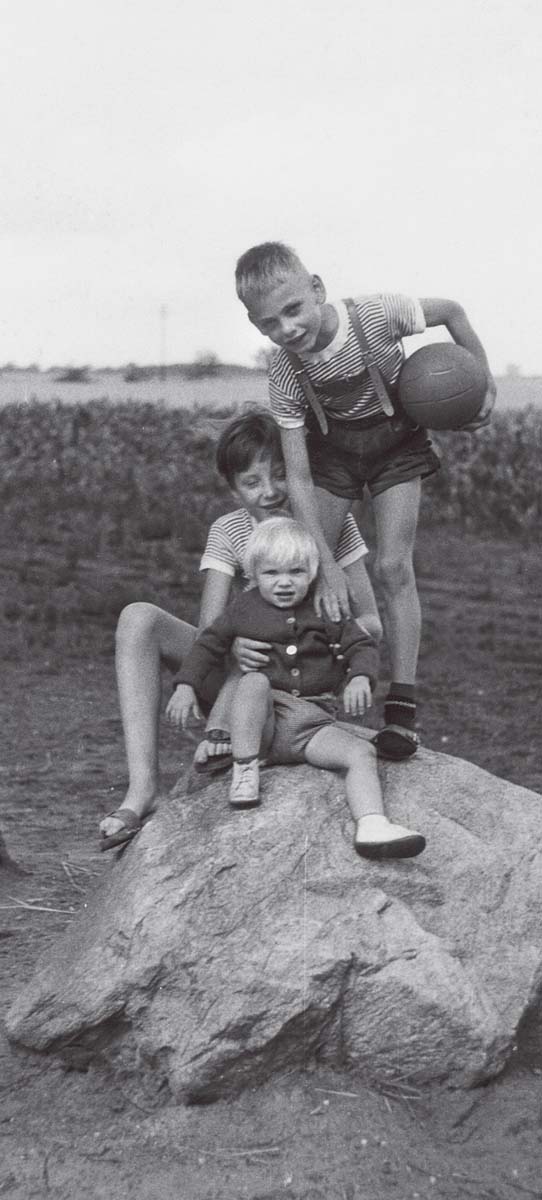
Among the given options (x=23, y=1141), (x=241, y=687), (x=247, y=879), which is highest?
(x=241, y=687)

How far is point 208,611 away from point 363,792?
89 centimetres

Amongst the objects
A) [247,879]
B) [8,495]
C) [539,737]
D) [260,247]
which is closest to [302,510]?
[260,247]

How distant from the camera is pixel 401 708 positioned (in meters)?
4.71

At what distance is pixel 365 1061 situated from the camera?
4.14m

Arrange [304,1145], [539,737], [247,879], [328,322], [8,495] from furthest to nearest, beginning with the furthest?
[8,495], [539,737], [328,322], [247,879], [304,1145]

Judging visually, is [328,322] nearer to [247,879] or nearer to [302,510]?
[302,510]

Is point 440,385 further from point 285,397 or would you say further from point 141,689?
point 141,689

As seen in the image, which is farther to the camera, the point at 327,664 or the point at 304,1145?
the point at 327,664

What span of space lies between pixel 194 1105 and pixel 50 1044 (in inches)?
20.3

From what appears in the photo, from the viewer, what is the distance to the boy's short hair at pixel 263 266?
4312 millimetres

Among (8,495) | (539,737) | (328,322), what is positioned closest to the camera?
(328,322)

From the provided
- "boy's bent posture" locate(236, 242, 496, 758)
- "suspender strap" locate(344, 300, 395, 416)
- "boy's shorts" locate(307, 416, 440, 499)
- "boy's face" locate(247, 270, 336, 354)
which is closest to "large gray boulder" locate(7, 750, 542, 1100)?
"boy's bent posture" locate(236, 242, 496, 758)

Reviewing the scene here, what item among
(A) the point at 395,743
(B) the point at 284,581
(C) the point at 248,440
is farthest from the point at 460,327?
(A) the point at 395,743

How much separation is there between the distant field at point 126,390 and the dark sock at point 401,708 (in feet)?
54.0
